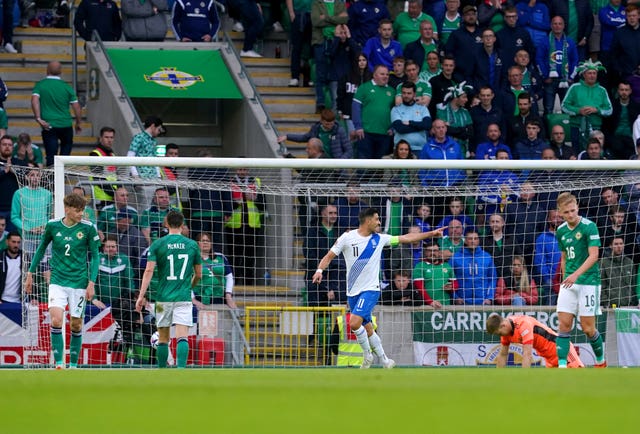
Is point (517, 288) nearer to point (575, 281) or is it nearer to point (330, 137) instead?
point (575, 281)

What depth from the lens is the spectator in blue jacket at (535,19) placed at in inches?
784

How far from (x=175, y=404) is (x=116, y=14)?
14706mm

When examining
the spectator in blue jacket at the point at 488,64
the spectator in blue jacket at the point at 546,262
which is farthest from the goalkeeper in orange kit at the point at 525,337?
A: the spectator in blue jacket at the point at 488,64

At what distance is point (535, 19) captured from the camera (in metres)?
19.9

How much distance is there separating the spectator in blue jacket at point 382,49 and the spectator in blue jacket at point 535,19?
2.41m

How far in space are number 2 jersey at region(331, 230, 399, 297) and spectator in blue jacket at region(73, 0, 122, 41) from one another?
7.19 metres

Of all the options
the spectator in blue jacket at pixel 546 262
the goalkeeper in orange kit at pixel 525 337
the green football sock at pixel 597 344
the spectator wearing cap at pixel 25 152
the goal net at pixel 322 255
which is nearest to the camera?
the goalkeeper in orange kit at pixel 525 337

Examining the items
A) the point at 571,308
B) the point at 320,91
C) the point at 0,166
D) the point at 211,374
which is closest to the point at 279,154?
the point at 320,91

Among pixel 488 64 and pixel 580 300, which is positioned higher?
pixel 488 64

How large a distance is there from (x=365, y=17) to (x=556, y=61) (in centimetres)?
310

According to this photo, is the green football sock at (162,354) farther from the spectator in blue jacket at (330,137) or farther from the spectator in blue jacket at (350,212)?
the spectator in blue jacket at (330,137)

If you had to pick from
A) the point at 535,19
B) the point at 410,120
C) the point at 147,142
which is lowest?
the point at 147,142

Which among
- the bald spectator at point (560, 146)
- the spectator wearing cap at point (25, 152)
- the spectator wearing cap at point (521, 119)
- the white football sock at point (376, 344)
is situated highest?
the spectator wearing cap at point (521, 119)

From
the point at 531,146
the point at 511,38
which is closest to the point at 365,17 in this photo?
the point at 511,38
